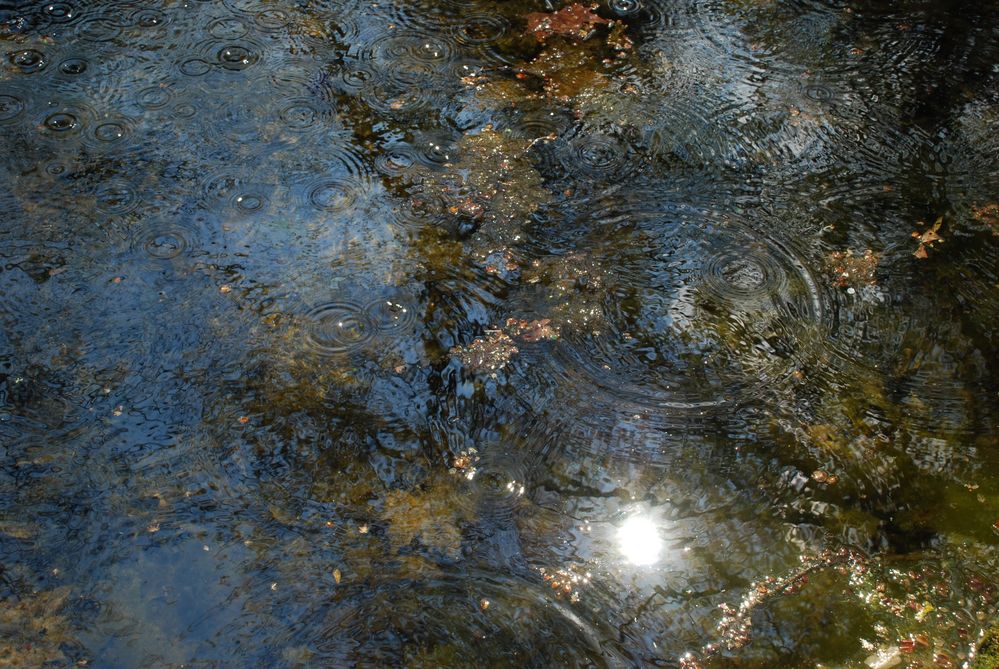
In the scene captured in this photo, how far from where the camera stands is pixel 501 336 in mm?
3256

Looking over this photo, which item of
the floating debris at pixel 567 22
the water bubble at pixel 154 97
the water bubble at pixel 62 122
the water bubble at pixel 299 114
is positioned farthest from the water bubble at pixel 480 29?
the water bubble at pixel 62 122

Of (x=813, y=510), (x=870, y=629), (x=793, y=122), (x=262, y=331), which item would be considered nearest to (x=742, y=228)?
(x=793, y=122)

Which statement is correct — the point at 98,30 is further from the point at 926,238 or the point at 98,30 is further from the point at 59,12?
the point at 926,238

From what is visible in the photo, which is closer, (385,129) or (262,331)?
(262,331)

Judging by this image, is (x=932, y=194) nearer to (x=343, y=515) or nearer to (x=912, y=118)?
(x=912, y=118)

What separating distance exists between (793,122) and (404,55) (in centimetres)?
211

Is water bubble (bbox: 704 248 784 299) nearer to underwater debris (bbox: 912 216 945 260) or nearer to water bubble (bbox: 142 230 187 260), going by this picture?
underwater debris (bbox: 912 216 945 260)

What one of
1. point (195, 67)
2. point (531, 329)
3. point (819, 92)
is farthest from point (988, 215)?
point (195, 67)

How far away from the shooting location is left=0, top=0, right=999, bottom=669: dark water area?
8.39ft

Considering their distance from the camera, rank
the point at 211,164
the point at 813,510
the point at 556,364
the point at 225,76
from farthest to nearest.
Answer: the point at 225,76, the point at 211,164, the point at 556,364, the point at 813,510

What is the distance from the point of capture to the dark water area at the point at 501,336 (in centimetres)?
256

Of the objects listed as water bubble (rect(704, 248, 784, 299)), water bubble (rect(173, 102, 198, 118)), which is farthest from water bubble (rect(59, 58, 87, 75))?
water bubble (rect(704, 248, 784, 299))

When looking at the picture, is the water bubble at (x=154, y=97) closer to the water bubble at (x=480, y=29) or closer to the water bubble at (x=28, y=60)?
Result: the water bubble at (x=28, y=60)

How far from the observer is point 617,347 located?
10.5 feet
